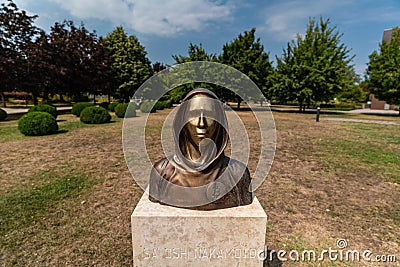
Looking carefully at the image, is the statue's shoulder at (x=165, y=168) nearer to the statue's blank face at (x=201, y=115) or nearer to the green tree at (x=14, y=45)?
the statue's blank face at (x=201, y=115)

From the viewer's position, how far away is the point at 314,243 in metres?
3.04

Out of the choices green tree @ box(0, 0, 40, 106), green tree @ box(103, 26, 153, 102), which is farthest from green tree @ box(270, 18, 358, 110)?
green tree @ box(0, 0, 40, 106)

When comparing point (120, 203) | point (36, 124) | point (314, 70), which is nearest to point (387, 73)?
point (314, 70)

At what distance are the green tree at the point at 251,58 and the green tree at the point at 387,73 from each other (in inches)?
379

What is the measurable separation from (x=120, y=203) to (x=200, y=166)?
253 centimetres

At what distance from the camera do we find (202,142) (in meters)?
2.16

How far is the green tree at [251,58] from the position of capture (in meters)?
24.2

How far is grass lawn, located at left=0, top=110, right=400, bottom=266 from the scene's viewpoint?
2934 mm

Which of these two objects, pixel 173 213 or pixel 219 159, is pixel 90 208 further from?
pixel 219 159

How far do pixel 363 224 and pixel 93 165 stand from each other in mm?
5939

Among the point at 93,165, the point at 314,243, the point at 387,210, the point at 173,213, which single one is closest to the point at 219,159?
the point at 173,213

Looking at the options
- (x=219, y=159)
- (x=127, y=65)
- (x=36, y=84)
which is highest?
(x=127, y=65)

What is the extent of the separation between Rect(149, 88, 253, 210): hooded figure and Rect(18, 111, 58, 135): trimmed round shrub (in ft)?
32.1

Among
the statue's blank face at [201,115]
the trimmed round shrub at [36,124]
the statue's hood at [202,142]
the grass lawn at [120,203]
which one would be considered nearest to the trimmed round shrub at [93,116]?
the trimmed round shrub at [36,124]
